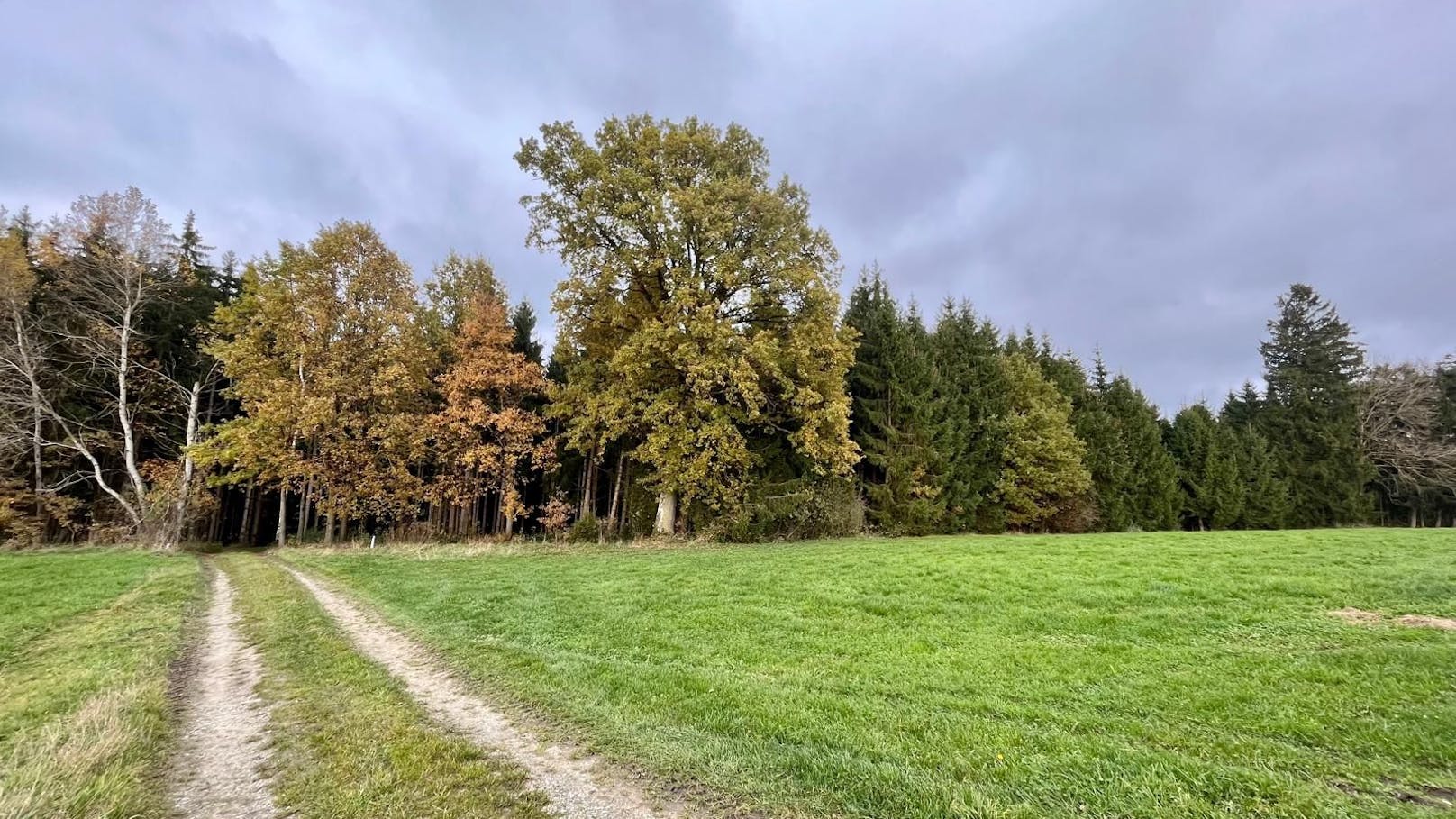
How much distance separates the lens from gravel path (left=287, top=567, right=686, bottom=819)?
171 inches

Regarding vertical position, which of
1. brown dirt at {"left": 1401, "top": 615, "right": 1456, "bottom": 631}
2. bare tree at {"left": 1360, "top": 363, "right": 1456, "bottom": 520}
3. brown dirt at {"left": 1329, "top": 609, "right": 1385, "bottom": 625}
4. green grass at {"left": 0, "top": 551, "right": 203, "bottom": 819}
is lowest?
green grass at {"left": 0, "top": 551, "right": 203, "bottom": 819}

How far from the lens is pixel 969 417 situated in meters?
32.8

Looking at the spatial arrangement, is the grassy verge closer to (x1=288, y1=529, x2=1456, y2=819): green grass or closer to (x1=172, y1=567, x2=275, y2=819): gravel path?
(x1=172, y1=567, x2=275, y2=819): gravel path

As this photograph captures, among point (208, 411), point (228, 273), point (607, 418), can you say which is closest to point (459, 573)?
point (607, 418)

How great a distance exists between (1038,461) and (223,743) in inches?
1419

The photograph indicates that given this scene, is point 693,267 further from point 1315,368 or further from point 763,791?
point 1315,368

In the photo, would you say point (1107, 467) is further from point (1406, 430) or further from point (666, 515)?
point (666, 515)

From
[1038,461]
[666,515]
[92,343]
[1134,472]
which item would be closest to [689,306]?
[666,515]

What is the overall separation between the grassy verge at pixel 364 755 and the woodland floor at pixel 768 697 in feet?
0.11

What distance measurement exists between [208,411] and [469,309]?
15.8 m

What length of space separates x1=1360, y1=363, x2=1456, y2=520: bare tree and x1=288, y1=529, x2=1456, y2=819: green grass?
45000 mm

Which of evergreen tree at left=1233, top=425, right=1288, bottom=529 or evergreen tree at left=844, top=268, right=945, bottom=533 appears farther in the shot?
evergreen tree at left=1233, top=425, right=1288, bottom=529

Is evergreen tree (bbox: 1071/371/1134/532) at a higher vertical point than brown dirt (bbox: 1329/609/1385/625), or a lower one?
higher

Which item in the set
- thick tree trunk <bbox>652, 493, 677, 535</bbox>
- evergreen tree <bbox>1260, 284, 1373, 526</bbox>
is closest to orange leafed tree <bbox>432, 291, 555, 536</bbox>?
thick tree trunk <bbox>652, 493, 677, 535</bbox>
